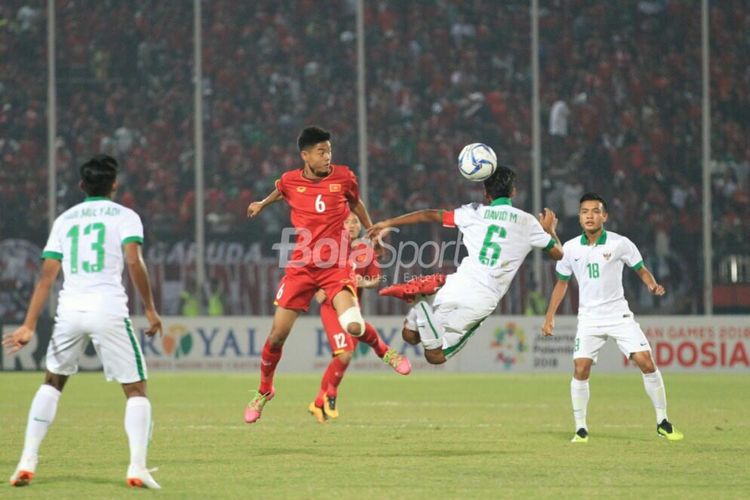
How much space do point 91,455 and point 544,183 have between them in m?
19.6

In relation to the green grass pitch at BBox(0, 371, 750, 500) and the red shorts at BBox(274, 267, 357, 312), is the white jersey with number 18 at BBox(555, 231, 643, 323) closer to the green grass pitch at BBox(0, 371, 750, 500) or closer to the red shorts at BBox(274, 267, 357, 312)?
the green grass pitch at BBox(0, 371, 750, 500)

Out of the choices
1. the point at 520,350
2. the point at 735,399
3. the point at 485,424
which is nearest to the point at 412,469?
the point at 485,424

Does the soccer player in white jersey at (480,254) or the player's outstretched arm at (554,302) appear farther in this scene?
the player's outstretched arm at (554,302)

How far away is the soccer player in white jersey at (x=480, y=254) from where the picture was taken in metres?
10.6

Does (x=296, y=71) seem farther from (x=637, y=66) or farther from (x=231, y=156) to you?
(x=637, y=66)

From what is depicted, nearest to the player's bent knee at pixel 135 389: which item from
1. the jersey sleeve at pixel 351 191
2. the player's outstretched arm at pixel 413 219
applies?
the player's outstretched arm at pixel 413 219

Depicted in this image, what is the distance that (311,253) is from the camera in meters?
11.7

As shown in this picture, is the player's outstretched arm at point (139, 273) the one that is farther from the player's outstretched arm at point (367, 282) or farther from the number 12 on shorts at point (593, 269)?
the player's outstretched arm at point (367, 282)

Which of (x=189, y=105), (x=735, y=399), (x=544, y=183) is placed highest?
(x=189, y=105)

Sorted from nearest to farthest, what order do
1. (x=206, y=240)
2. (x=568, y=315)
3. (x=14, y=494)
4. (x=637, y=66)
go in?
(x=14, y=494) → (x=568, y=315) → (x=206, y=240) → (x=637, y=66)

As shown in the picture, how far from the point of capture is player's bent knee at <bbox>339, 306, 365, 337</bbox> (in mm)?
11258

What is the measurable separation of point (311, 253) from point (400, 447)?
1977 millimetres

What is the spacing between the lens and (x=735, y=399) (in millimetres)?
17578

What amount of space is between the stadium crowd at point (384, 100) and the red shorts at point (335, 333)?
15547mm
